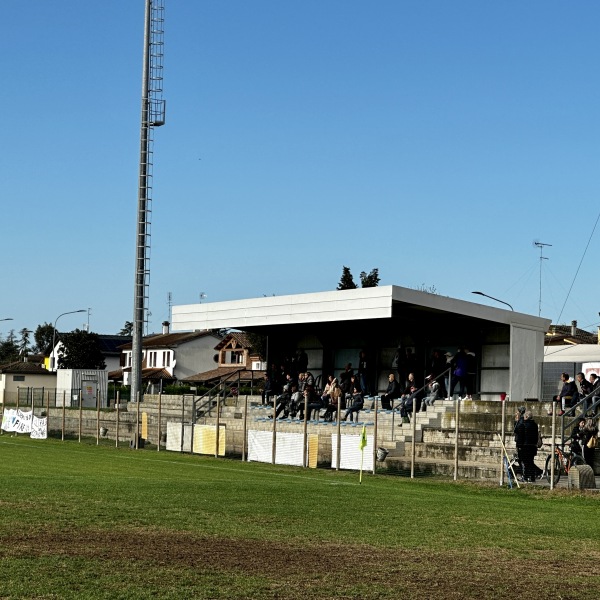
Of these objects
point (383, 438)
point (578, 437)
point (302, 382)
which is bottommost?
point (383, 438)

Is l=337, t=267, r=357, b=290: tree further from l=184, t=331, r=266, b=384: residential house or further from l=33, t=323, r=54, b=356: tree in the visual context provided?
l=33, t=323, r=54, b=356: tree

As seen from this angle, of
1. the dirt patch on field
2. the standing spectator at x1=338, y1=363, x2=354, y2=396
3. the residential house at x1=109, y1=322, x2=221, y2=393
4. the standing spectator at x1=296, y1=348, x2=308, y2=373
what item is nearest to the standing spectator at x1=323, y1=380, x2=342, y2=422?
the standing spectator at x1=338, y1=363, x2=354, y2=396

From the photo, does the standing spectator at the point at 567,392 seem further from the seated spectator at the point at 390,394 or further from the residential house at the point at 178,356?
the residential house at the point at 178,356

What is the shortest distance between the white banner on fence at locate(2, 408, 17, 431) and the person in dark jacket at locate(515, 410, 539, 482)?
27.5m

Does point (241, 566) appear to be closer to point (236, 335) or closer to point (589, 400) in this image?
point (589, 400)

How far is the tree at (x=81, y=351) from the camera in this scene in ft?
322

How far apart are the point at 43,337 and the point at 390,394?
129897 mm

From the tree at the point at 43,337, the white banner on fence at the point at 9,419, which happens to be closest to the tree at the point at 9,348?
the tree at the point at 43,337

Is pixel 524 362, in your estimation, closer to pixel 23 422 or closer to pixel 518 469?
pixel 518 469

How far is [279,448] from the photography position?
3133 centimetres

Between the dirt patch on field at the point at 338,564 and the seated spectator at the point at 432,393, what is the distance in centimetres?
2177

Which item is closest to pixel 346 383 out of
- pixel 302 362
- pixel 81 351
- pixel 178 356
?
pixel 302 362

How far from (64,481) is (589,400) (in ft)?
49.4

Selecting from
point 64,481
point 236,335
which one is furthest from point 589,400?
point 236,335
